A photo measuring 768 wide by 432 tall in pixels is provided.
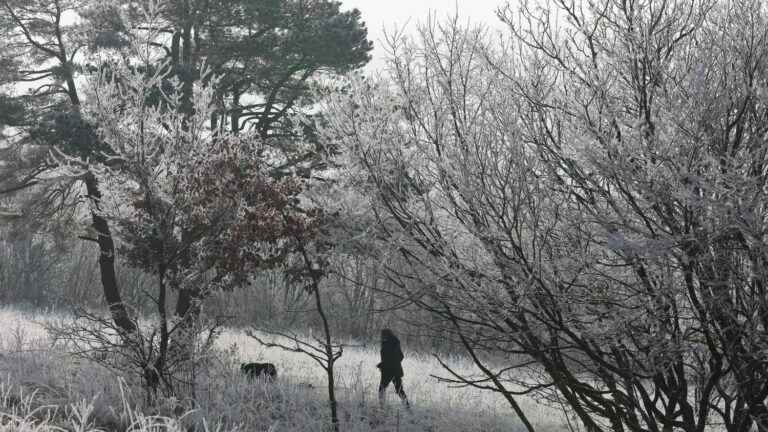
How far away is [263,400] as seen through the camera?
32.2 ft

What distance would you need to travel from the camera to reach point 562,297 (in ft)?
15.5

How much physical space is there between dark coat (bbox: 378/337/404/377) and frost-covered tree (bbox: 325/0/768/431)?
154 inches

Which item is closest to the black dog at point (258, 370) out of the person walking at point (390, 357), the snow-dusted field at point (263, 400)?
the snow-dusted field at point (263, 400)

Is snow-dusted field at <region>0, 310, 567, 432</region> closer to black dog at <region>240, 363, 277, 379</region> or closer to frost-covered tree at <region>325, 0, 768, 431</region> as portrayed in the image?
black dog at <region>240, 363, 277, 379</region>

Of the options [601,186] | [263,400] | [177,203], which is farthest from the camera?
[263,400]

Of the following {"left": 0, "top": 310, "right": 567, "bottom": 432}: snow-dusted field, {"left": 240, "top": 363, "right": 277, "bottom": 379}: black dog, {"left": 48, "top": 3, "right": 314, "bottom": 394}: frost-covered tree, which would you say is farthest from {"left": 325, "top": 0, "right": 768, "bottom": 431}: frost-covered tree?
{"left": 240, "top": 363, "right": 277, "bottom": 379}: black dog

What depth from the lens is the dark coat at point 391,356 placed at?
381 inches

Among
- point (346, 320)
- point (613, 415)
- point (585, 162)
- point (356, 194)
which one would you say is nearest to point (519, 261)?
point (585, 162)

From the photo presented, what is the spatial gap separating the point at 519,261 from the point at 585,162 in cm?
77

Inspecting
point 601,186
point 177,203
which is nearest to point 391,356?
point 177,203

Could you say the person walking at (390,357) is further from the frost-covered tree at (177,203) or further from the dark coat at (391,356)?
the frost-covered tree at (177,203)

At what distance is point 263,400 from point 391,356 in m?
1.84

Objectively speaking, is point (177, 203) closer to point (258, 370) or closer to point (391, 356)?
point (391, 356)

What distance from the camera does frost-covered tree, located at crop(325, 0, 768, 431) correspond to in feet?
14.0
